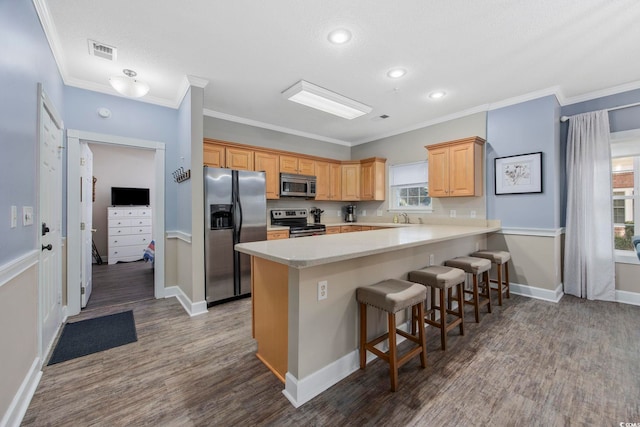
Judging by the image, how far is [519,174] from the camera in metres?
3.76

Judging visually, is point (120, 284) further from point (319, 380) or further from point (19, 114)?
point (319, 380)

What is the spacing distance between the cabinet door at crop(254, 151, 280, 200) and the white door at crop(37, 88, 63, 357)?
7.99ft

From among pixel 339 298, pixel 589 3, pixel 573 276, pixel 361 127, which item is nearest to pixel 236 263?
pixel 339 298

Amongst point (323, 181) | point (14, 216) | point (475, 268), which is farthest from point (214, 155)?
point (475, 268)

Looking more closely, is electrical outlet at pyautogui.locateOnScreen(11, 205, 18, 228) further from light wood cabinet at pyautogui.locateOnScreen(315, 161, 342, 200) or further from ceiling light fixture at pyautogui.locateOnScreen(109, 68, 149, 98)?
light wood cabinet at pyautogui.locateOnScreen(315, 161, 342, 200)

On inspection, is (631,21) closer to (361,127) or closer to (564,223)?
(564,223)

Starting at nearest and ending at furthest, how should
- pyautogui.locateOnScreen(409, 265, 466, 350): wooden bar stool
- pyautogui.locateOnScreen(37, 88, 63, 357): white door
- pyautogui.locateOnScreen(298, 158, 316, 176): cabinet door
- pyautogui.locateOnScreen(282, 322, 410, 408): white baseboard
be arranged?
pyautogui.locateOnScreen(282, 322, 410, 408): white baseboard, pyautogui.locateOnScreen(37, 88, 63, 357): white door, pyautogui.locateOnScreen(409, 265, 466, 350): wooden bar stool, pyautogui.locateOnScreen(298, 158, 316, 176): cabinet door

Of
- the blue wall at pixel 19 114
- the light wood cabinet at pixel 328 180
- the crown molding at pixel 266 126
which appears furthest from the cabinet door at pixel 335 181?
the blue wall at pixel 19 114

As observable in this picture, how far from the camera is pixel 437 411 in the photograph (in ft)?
5.37

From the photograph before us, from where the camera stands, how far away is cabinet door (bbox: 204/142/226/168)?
402cm

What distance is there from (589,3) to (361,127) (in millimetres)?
3361

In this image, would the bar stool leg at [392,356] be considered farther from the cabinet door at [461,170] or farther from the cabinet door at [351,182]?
the cabinet door at [351,182]

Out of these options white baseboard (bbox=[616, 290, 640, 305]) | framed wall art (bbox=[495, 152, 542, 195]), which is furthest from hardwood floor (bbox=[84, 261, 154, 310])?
white baseboard (bbox=[616, 290, 640, 305])

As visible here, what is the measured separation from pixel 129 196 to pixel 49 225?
4.65 metres
